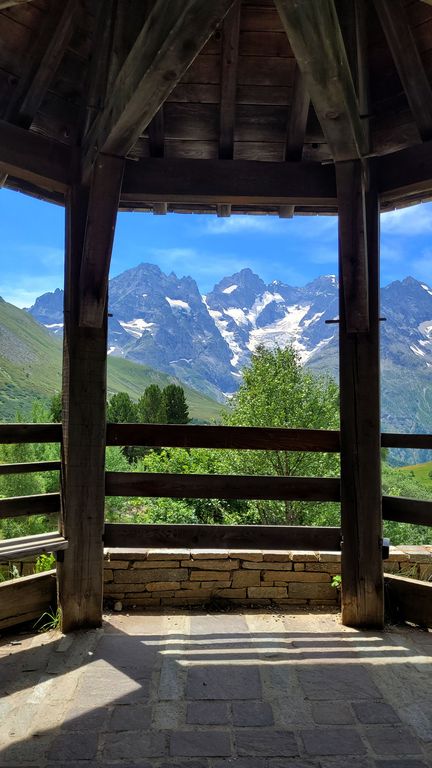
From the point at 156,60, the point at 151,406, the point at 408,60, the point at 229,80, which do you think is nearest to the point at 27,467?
the point at 156,60

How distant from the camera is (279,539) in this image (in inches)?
127

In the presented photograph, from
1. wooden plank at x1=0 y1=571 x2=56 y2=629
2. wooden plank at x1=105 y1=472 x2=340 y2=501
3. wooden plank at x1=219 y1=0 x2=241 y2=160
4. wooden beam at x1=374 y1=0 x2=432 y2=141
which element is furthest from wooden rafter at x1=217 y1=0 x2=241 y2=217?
wooden plank at x1=0 y1=571 x2=56 y2=629

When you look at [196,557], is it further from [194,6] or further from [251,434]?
[194,6]

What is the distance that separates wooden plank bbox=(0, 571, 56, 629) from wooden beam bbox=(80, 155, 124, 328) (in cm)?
168

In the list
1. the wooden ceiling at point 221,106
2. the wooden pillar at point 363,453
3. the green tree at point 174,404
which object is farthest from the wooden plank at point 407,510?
the green tree at point 174,404

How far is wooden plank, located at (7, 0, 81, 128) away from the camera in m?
2.67

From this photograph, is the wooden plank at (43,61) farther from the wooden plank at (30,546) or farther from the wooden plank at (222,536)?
the wooden plank at (222,536)

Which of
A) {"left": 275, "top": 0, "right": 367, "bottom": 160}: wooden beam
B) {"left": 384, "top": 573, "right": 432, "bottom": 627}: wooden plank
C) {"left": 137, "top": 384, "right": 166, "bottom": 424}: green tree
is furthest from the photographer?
{"left": 137, "top": 384, "right": 166, "bottom": 424}: green tree

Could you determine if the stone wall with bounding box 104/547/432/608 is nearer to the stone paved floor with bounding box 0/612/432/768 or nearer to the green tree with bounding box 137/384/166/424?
the stone paved floor with bounding box 0/612/432/768

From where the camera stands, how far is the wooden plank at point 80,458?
9.80 ft

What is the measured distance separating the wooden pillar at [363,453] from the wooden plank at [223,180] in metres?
0.39

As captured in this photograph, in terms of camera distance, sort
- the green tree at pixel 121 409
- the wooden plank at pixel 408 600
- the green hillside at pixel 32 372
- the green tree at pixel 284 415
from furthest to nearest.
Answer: the green hillside at pixel 32 372, the green tree at pixel 121 409, the green tree at pixel 284 415, the wooden plank at pixel 408 600

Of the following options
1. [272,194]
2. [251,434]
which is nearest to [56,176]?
[272,194]

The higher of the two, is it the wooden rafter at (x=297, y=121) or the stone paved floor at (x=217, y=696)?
the wooden rafter at (x=297, y=121)
